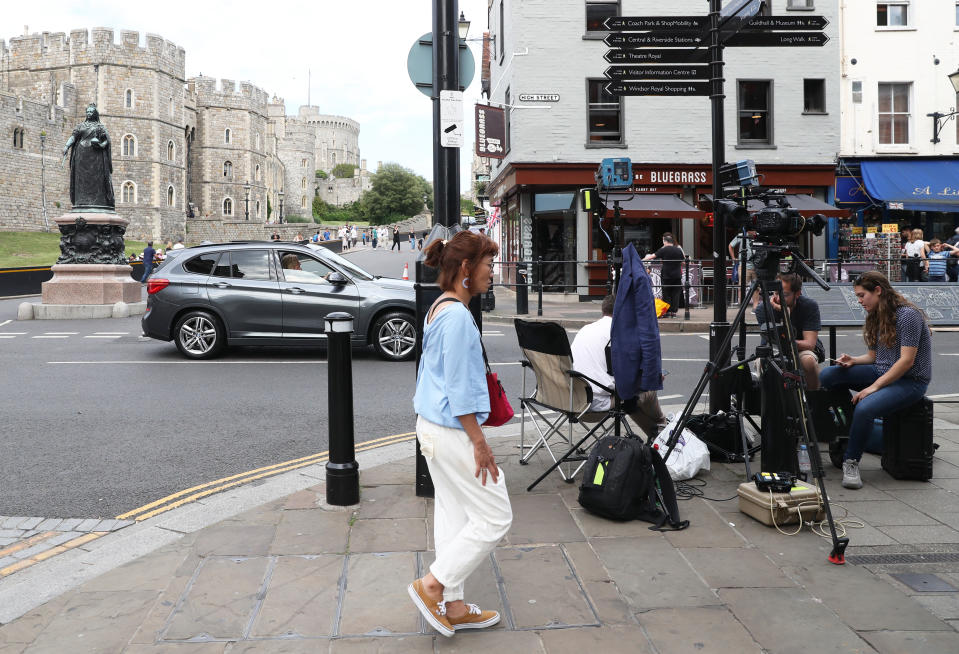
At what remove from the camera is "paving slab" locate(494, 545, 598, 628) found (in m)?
3.37

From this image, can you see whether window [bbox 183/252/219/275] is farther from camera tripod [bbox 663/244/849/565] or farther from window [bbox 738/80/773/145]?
window [bbox 738/80/773/145]

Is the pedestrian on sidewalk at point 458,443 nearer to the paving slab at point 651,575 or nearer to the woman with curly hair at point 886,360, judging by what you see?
the paving slab at point 651,575

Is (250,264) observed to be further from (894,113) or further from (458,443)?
(894,113)

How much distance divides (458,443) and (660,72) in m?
4.29

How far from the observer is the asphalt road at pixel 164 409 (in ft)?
18.5

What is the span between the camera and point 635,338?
16.2 ft

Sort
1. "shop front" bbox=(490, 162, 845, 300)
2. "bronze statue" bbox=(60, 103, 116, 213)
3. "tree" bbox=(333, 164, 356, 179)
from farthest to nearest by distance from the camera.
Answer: "tree" bbox=(333, 164, 356, 179) → "shop front" bbox=(490, 162, 845, 300) → "bronze statue" bbox=(60, 103, 116, 213)

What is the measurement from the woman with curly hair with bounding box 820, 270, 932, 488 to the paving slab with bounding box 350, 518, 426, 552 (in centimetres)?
278

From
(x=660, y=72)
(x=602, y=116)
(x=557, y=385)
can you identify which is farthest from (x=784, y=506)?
(x=602, y=116)

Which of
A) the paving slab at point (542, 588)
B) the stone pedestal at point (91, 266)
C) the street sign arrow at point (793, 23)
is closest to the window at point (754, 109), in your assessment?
the stone pedestal at point (91, 266)

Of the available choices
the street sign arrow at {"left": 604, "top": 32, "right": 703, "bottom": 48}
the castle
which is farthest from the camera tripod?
the castle

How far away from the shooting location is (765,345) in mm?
4508

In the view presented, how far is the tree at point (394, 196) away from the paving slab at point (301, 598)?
338 feet

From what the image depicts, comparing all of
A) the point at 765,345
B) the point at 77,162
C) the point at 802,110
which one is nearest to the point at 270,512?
the point at 765,345
